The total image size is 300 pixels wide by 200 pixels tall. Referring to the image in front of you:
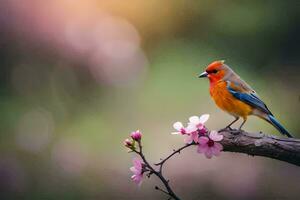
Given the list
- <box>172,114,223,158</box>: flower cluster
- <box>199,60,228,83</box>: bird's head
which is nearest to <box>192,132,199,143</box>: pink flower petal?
<box>172,114,223,158</box>: flower cluster

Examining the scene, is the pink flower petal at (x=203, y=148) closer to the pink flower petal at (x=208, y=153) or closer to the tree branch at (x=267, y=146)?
the pink flower petal at (x=208, y=153)

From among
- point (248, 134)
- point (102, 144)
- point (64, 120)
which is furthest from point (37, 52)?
point (248, 134)

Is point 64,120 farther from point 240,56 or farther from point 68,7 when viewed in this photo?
point 240,56

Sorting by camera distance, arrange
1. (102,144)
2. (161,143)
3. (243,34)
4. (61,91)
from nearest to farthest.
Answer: (161,143)
(102,144)
(61,91)
(243,34)

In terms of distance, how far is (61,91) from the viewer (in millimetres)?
5289

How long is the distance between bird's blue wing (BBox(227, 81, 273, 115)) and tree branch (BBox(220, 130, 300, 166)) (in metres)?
0.54

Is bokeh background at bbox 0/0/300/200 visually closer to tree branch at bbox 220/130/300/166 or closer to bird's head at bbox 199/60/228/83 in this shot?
bird's head at bbox 199/60/228/83

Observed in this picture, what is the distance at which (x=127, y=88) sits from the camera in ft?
17.8

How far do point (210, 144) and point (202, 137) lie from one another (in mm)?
23

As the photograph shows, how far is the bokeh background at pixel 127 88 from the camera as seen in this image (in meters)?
4.39

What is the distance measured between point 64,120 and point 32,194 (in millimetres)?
786

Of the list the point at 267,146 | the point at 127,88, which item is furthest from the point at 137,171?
the point at 127,88

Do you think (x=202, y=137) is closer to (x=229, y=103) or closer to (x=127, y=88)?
(x=229, y=103)

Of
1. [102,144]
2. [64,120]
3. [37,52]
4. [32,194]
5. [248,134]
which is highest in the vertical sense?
[37,52]
